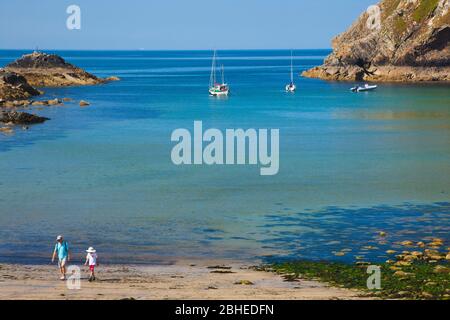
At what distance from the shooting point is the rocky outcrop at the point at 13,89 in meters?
135

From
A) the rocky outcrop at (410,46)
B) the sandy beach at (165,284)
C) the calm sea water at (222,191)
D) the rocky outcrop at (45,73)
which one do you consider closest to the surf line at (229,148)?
the calm sea water at (222,191)

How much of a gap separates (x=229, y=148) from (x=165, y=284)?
46946 mm

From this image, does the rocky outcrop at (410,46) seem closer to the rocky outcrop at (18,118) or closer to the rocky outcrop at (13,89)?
the rocky outcrop at (13,89)

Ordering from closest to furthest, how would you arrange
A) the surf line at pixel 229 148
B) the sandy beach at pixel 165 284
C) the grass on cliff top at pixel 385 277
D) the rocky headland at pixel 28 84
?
the sandy beach at pixel 165 284 < the grass on cliff top at pixel 385 277 < the surf line at pixel 229 148 < the rocky headland at pixel 28 84

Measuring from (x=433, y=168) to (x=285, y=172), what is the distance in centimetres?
1233

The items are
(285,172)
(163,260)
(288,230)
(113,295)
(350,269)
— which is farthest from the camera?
(285,172)

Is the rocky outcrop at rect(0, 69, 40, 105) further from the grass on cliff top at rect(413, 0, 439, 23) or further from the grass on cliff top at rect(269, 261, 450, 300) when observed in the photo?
the grass on cliff top at rect(269, 261, 450, 300)

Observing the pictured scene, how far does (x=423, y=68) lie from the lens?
18800 cm

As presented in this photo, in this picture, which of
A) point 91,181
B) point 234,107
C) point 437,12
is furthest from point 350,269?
point 437,12

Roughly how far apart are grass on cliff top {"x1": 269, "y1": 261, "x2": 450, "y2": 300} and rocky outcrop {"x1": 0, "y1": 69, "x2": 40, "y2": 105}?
332 ft

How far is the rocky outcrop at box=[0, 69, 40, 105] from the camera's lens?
135 meters

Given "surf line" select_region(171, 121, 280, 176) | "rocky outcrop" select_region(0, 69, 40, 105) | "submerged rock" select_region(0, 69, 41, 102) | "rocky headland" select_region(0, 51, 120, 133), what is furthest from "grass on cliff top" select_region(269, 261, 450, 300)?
"rocky outcrop" select_region(0, 69, 40, 105)

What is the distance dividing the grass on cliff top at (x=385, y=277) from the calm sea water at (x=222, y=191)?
2.44 meters
